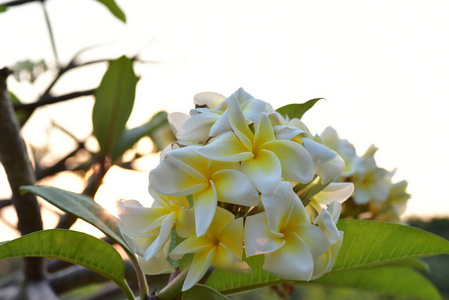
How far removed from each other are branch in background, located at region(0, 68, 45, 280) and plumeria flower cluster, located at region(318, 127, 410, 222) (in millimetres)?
531

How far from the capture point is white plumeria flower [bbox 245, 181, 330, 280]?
0.46 meters

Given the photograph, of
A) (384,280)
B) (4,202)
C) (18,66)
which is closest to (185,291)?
(384,280)

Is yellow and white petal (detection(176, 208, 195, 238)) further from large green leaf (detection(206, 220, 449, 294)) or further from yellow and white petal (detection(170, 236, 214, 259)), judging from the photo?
large green leaf (detection(206, 220, 449, 294))

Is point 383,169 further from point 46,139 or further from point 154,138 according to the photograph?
point 46,139

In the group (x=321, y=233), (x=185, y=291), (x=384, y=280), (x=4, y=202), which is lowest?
(x=4, y=202)

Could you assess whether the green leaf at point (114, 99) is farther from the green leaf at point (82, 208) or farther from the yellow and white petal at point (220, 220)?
the yellow and white petal at point (220, 220)

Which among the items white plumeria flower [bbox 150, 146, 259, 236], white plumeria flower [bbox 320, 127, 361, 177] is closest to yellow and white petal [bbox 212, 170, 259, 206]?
white plumeria flower [bbox 150, 146, 259, 236]

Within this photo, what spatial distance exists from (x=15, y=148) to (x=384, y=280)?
0.70 metres

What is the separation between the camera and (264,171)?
1.52 ft

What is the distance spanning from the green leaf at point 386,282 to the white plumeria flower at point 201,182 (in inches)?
12.5

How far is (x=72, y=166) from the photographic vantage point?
1.39 m

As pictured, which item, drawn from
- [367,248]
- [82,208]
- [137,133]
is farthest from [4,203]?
[367,248]

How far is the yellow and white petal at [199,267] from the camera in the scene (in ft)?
1.63

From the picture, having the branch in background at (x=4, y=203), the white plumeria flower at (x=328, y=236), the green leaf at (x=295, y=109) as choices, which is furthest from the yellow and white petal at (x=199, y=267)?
the branch in background at (x=4, y=203)
